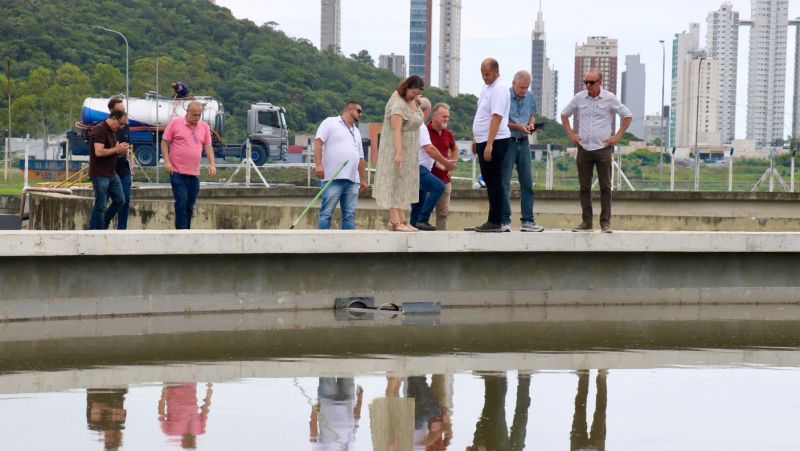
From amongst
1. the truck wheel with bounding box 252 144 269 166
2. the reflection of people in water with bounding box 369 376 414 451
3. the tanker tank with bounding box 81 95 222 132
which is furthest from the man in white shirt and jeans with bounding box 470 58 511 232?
the tanker tank with bounding box 81 95 222 132

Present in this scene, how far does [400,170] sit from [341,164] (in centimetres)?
106

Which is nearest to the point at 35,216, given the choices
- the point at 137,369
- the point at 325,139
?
the point at 325,139

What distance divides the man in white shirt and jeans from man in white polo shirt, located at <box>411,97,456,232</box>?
0.77 m

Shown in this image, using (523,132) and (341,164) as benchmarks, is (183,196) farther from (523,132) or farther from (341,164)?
(523,132)

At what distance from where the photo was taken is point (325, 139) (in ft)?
42.6

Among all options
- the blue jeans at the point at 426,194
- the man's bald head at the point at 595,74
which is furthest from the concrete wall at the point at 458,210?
the man's bald head at the point at 595,74

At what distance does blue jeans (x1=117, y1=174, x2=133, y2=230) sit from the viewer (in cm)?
1318

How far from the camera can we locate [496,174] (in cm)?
1186

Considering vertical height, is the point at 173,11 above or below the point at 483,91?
above

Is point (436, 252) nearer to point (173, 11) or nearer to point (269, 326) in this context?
point (269, 326)

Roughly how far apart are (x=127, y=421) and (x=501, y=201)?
5.68m

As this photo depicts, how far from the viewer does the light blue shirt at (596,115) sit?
12.2 metres

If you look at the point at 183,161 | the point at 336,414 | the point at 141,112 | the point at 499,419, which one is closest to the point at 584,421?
the point at 499,419

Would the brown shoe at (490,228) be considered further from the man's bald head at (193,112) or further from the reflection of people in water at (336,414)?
the reflection of people in water at (336,414)
